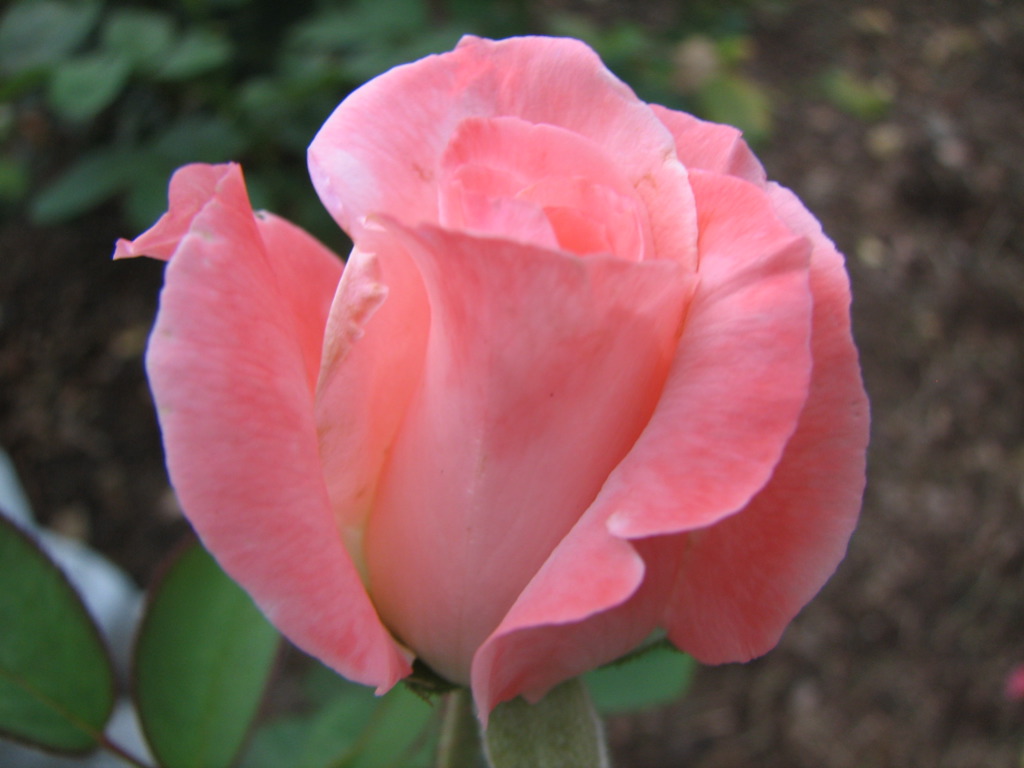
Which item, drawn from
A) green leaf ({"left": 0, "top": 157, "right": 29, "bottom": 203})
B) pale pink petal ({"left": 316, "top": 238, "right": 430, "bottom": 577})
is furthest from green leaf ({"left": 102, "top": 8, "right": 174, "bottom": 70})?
pale pink petal ({"left": 316, "top": 238, "right": 430, "bottom": 577})

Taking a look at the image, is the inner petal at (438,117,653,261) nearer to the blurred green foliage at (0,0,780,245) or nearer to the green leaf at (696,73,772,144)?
the blurred green foliage at (0,0,780,245)

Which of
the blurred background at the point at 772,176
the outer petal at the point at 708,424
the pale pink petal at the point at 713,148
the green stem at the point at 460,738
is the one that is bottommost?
the blurred background at the point at 772,176

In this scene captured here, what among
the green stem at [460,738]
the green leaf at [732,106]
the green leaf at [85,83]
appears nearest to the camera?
the green stem at [460,738]

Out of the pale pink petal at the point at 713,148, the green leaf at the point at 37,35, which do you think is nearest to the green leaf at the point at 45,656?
the pale pink petal at the point at 713,148

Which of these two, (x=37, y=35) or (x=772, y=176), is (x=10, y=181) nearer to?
(x=37, y=35)

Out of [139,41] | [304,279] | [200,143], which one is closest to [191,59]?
[139,41]

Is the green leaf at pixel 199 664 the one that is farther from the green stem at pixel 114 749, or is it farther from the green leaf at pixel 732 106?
the green leaf at pixel 732 106
